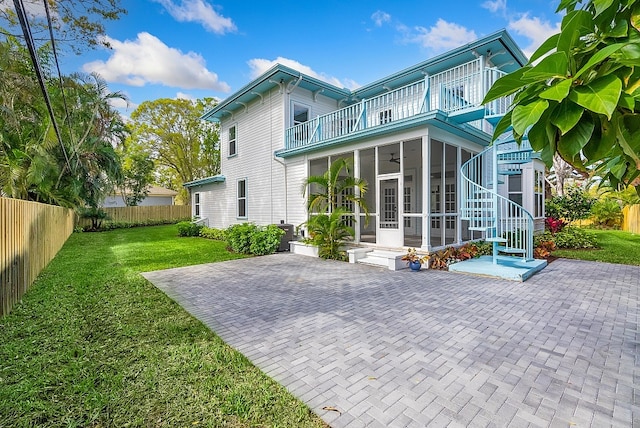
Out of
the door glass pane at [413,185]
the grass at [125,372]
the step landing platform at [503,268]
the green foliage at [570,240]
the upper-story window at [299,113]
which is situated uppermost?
the upper-story window at [299,113]

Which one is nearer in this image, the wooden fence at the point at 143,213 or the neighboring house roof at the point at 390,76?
the neighboring house roof at the point at 390,76

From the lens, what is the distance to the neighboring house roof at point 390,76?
915cm

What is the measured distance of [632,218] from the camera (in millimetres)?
15188

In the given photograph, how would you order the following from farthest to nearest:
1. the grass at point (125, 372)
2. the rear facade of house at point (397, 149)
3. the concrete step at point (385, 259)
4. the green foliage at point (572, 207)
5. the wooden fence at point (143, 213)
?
the wooden fence at point (143, 213) → the green foliage at point (572, 207) → the rear facade of house at point (397, 149) → the concrete step at point (385, 259) → the grass at point (125, 372)

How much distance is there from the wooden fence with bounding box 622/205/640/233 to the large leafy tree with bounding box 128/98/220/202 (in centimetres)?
3005

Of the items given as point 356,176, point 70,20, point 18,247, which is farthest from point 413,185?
point 18,247

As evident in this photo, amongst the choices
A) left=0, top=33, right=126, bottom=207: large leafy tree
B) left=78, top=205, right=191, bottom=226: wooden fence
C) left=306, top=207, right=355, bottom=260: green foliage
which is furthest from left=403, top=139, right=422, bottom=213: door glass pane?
left=78, top=205, right=191, bottom=226: wooden fence

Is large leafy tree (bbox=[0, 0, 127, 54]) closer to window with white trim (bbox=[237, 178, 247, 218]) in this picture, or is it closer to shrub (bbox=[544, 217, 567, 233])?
window with white trim (bbox=[237, 178, 247, 218])

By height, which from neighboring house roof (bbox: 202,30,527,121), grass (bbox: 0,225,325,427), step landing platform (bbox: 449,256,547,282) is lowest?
grass (bbox: 0,225,325,427)

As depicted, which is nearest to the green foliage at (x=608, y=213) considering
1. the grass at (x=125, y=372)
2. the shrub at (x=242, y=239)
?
the shrub at (x=242, y=239)

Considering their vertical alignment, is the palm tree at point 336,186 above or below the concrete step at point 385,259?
above

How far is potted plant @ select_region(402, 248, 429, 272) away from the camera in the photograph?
713cm

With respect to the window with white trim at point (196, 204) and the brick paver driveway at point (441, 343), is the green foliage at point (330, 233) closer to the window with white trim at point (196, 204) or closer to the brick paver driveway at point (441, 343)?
the brick paver driveway at point (441, 343)

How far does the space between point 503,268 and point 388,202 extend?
222 inches
